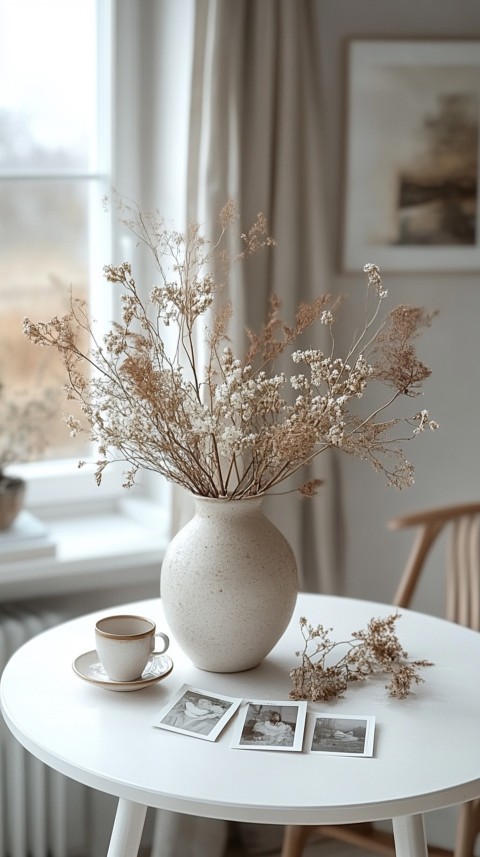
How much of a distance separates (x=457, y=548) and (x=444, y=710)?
33.0 inches

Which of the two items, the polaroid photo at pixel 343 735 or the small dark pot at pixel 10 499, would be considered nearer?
the polaroid photo at pixel 343 735

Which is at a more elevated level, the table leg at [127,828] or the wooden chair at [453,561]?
the wooden chair at [453,561]

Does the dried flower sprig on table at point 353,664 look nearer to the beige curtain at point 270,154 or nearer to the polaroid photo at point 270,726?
the polaroid photo at point 270,726

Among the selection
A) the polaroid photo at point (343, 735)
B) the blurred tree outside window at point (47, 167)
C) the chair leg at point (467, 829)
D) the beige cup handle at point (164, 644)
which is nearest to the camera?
the polaroid photo at point (343, 735)

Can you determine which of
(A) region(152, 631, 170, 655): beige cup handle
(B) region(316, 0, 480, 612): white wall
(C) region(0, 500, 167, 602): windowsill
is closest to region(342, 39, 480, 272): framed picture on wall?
(B) region(316, 0, 480, 612): white wall

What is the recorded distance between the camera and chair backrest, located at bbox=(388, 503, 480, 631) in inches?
88.7

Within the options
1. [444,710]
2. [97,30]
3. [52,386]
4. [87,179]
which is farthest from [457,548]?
[97,30]

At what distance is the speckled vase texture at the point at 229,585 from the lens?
156 cm

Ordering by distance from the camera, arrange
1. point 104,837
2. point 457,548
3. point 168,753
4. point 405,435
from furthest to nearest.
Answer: point 405,435
point 104,837
point 457,548
point 168,753

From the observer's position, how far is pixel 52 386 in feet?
8.67

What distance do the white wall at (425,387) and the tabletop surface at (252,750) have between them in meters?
1.03

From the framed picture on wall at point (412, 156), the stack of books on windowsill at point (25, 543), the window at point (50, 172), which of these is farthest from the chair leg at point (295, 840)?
the framed picture on wall at point (412, 156)

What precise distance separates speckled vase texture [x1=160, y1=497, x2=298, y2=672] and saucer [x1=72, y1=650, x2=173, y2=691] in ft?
0.18

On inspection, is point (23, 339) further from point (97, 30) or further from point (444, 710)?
point (444, 710)
